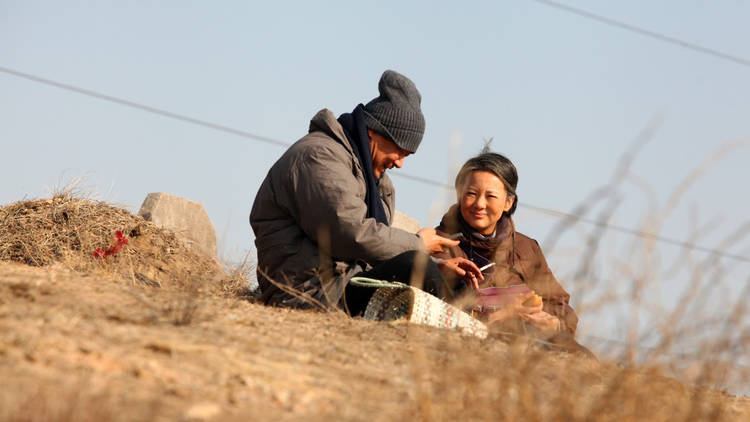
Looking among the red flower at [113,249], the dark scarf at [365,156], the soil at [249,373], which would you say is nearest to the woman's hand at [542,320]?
the dark scarf at [365,156]

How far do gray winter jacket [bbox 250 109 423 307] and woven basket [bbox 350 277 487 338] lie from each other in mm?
189

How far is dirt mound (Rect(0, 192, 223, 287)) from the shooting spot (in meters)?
8.09

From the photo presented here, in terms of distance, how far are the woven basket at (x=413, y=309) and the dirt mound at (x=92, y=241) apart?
10.5 ft

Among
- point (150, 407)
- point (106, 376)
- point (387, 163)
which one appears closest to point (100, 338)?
point (106, 376)

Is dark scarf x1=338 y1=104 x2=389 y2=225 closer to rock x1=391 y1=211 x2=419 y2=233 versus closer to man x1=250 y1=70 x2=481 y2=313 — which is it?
man x1=250 y1=70 x2=481 y2=313

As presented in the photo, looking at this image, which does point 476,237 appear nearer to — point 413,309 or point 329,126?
point 329,126

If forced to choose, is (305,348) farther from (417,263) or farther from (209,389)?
(417,263)

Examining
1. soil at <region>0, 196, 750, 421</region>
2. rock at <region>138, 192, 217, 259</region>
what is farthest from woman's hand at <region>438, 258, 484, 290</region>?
rock at <region>138, 192, 217, 259</region>

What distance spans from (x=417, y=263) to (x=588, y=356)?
932 millimetres

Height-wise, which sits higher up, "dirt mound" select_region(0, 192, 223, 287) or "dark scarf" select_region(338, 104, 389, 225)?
"dark scarf" select_region(338, 104, 389, 225)

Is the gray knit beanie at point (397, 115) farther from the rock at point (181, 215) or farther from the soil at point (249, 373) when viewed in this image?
the rock at point (181, 215)

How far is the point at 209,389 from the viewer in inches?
108

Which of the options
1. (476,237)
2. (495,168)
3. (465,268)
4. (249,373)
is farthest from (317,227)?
(249,373)

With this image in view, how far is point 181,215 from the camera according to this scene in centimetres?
1159
